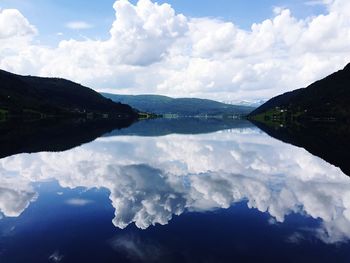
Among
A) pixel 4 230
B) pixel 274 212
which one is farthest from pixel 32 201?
pixel 274 212

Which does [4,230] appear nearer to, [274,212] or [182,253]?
[182,253]

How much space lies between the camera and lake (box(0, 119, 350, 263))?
22234 millimetres

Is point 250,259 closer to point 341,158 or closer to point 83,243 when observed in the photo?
point 83,243

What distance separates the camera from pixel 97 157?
6725 centimetres

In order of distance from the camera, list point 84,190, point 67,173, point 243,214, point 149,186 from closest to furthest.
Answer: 1. point 243,214
2. point 84,190
3. point 149,186
4. point 67,173

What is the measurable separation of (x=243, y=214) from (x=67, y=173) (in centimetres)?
2779

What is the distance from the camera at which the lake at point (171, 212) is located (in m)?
22.2

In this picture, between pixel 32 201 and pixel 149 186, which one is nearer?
pixel 32 201

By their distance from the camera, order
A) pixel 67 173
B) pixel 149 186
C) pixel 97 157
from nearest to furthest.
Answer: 1. pixel 149 186
2. pixel 67 173
3. pixel 97 157

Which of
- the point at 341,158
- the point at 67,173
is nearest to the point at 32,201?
the point at 67,173

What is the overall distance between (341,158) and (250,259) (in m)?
53.9

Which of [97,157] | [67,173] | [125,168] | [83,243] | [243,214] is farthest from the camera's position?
[97,157]

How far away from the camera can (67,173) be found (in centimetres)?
5088

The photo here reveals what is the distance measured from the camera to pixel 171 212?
31531 millimetres
